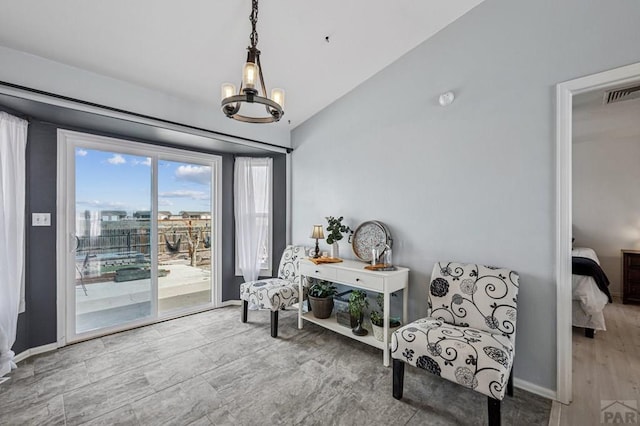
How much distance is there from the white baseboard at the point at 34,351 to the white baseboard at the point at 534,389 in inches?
160

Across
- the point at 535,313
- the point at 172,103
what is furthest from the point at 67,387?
the point at 535,313

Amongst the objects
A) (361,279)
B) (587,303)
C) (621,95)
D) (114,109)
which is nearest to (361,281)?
(361,279)

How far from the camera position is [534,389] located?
2043mm

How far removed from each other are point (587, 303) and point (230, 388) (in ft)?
11.4

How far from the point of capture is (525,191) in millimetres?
2094

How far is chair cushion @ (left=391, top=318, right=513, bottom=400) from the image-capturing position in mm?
1589

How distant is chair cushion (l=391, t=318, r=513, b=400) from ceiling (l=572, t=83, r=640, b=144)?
9.51ft

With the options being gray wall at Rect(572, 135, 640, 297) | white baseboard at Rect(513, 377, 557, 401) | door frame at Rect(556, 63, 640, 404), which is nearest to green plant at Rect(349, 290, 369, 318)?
white baseboard at Rect(513, 377, 557, 401)

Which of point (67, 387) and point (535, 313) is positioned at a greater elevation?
point (535, 313)

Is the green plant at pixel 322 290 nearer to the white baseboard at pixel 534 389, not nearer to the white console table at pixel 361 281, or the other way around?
the white console table at pixel 361 281

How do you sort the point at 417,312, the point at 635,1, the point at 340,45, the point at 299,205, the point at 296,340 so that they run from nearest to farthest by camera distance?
the point at 635,1 → the point at 340,45 → the point at 417,312 → the point at 296,340 → the point at 299,205

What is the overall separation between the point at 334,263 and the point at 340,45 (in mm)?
2067

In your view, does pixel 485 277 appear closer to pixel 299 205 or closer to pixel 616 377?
pixel 616 377


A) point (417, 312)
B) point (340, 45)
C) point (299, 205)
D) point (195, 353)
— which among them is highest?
point (340, 45)
